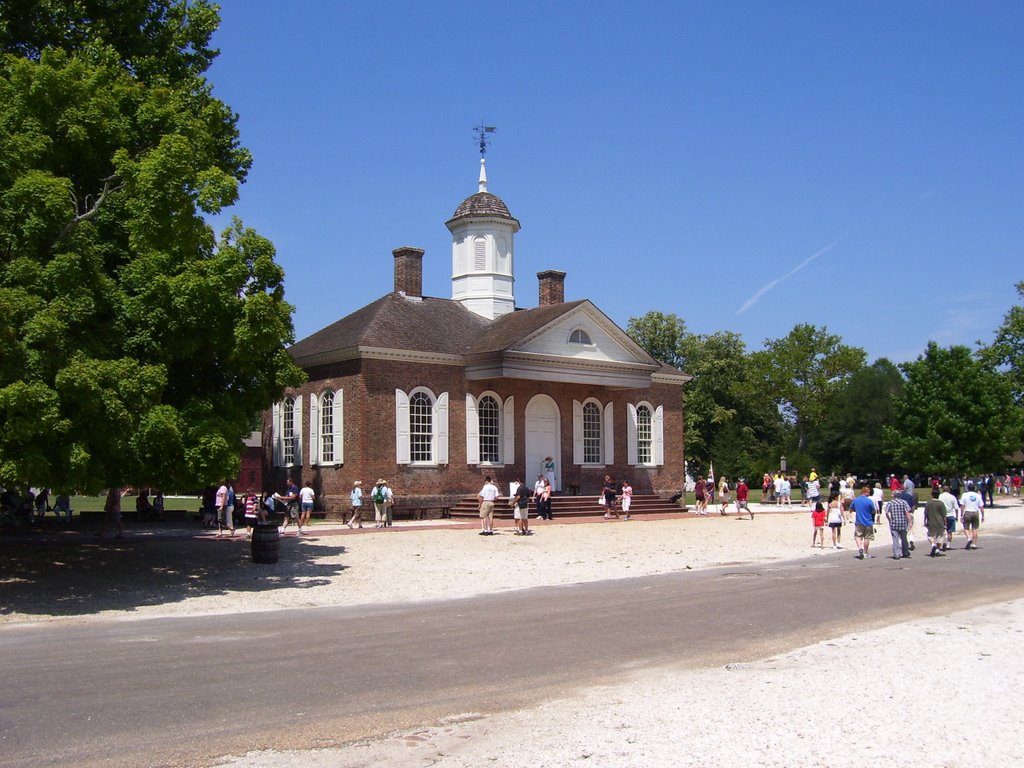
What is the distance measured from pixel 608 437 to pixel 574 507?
4.27 meters

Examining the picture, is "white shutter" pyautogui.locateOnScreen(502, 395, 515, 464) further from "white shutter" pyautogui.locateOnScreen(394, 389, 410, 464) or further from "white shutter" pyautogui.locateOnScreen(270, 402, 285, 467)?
"white shutter" pyautogui.locateOnScreen(270, 402, 285, 467)

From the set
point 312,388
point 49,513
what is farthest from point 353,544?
point 49,513

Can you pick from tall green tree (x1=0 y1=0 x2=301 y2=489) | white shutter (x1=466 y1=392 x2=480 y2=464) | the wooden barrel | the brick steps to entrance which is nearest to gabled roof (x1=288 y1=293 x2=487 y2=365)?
white shutter (x1=466 y1=392 x2=480 y2=464)

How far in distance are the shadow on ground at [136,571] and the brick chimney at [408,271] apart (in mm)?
14739

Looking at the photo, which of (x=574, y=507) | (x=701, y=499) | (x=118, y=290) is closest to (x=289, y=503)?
(x=574, y=507)

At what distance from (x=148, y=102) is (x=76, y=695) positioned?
12650mm

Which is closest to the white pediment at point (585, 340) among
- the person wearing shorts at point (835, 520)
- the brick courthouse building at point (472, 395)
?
the brick courthouse building at point (472, 395)

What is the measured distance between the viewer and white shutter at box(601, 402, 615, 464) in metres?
36.9

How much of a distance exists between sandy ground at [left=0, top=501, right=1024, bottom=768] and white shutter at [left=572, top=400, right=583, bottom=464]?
46.0 feet

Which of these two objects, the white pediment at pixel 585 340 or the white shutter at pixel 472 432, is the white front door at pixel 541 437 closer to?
the white pediment at pixel 585 340

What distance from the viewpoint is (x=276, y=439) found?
35.3 meters

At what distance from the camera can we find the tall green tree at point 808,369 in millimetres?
77562

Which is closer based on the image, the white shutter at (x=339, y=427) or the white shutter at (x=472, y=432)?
the white shutter at (x=339, y=427)

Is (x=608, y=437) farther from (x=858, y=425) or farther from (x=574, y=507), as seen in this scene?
(x=858, y=425)
